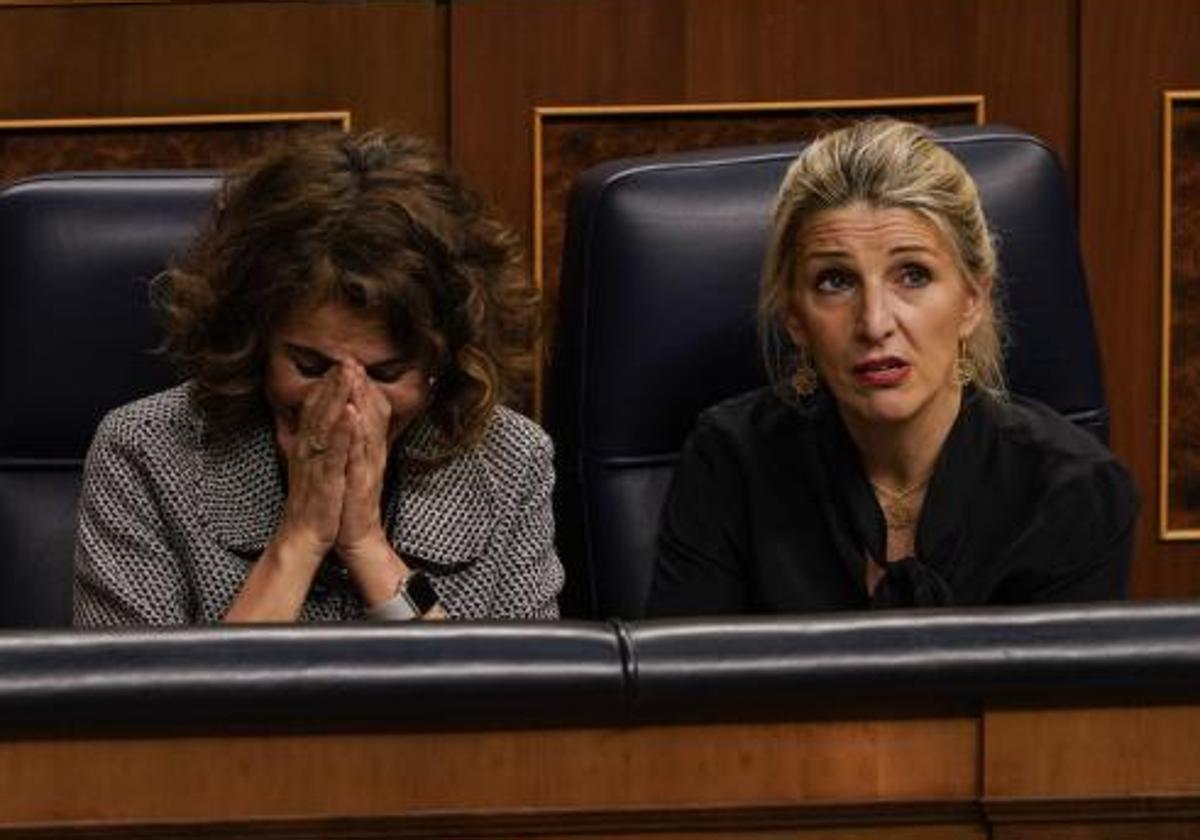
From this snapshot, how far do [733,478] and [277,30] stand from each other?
0.79 m

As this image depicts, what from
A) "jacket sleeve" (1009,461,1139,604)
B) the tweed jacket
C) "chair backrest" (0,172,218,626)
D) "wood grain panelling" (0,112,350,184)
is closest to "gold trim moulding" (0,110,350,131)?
"wood grain panelling" (0,112,350,184)

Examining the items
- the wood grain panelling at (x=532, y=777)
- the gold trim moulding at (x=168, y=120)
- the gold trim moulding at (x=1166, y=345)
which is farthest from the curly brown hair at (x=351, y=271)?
the gold trim moulding at (x=1166, y=345)

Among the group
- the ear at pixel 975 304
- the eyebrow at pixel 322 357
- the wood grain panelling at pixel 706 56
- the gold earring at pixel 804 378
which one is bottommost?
the gold earring at pixel 804 378

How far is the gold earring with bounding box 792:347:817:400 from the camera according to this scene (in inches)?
75.0

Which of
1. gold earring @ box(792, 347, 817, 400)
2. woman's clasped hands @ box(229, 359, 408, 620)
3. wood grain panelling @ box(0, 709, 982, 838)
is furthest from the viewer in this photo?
gold earring @ box(792, 347, 817, 400)

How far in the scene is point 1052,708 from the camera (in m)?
1.12

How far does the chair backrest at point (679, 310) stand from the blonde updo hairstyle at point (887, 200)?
5 centimetres

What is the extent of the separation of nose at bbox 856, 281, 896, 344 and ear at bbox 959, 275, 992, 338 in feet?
0.22

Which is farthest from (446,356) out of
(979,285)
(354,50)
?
(354,50)

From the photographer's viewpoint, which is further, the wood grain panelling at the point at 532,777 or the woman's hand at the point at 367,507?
the woman's hand at the point at 367,507

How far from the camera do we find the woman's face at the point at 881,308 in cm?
181

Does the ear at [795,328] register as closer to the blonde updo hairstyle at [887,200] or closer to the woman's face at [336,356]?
the blonde updo hairstyle at [887,200]

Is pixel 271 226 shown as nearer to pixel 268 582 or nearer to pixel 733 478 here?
pixel 268 582

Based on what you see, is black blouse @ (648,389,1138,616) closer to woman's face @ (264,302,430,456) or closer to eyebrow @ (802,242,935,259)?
eyebrow @ (802,242,935,259)
